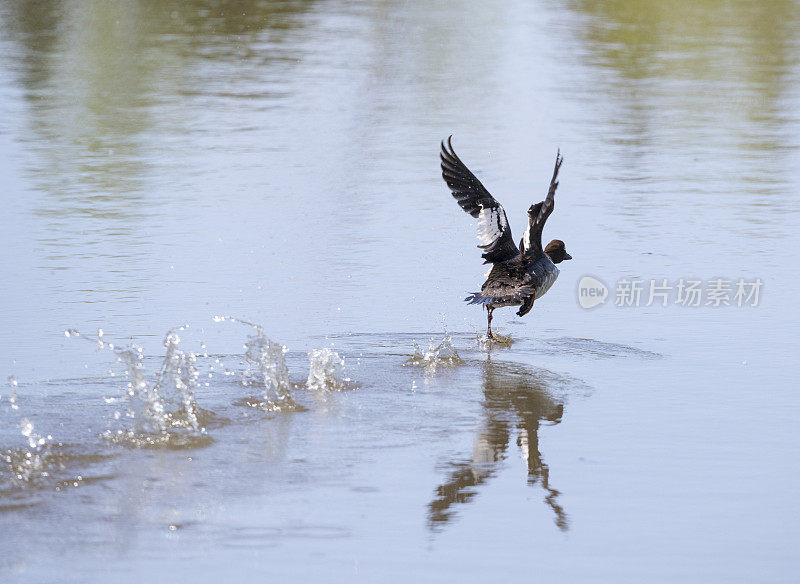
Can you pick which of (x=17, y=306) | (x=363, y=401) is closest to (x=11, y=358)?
(x=17, y=306)

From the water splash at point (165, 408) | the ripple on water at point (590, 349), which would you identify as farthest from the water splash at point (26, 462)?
the ripple on water at point (590, 349)

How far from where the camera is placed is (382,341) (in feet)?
28.6

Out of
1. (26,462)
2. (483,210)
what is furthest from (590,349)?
(26,462)

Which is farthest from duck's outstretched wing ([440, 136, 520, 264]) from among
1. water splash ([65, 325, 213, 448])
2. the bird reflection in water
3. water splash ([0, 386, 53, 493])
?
water splash ([0, 386, 53, 493])

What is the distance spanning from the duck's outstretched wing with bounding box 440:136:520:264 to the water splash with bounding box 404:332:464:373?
79 centimetres

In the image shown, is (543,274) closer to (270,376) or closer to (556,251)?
(556,251)

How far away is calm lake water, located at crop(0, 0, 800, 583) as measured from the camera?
5.60 meters

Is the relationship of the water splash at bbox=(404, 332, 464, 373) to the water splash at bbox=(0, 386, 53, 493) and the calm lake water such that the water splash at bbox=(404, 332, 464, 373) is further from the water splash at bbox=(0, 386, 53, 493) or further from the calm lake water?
the water splash at bbox=(0, 386, 53, 493)

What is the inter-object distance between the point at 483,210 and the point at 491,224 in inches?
4.3

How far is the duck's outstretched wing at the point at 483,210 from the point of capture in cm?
895

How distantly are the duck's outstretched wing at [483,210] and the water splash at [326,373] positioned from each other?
167cm

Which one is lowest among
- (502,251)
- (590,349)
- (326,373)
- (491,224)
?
(590,349)

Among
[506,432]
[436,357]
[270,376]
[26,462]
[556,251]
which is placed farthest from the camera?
→ [556,251]

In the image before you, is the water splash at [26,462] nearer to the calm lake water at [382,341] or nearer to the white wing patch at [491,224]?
the calm lake water at [382,341]
